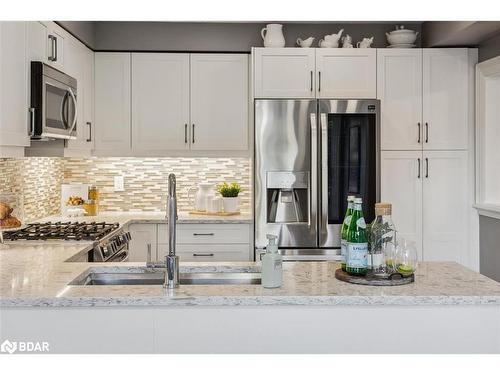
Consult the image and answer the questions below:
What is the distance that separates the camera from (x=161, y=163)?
5.11 metres

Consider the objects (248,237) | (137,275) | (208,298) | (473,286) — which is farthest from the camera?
(248,237)

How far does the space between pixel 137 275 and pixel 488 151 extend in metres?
2.99

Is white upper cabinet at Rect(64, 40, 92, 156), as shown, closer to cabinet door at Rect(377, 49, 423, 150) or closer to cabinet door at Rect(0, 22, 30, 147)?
cabinet door at Rect(0, 22, 30, 147)

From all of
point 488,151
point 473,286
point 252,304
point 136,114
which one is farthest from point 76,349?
point 488,151

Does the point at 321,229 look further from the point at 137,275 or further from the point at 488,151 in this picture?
the point at 137,275

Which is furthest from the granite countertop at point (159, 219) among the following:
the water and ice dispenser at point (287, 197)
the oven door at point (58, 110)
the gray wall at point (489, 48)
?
the gray wall at point (489, 48)

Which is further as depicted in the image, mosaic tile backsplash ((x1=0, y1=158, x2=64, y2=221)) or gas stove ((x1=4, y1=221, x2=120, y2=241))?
mosaic tile backsplash ((x1=0, y1=158, x2=64, y2=221))

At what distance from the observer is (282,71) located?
14.4ft

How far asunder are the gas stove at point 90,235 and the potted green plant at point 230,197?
0.89 m

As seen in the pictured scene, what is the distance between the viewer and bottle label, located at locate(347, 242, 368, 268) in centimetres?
221

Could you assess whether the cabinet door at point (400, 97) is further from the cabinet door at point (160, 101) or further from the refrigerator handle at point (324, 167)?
the cabinet door at point (160, 101)

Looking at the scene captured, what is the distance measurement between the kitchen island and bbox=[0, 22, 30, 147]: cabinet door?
1239 mm

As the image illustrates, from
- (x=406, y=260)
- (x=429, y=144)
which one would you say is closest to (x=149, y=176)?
(x=429, y=144)

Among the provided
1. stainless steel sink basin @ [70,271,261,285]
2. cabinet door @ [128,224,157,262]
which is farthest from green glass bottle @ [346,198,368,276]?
cabinet door @ [128,224,157,262]
